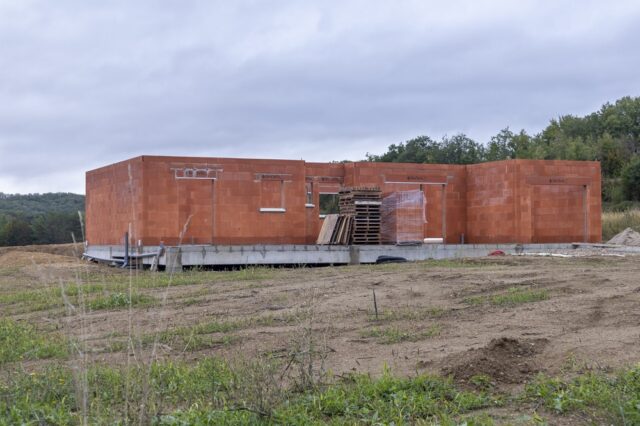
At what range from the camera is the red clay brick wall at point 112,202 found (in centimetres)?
2575

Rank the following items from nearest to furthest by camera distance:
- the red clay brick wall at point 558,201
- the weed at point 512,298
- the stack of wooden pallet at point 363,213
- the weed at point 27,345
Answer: the weed at point 27,345
the weed at point 512,298
the stack of wooden pallet at point 363,213
the red clay brick wall at point 558,201

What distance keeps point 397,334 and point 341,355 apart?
108cm

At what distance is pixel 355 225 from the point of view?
83.4ft

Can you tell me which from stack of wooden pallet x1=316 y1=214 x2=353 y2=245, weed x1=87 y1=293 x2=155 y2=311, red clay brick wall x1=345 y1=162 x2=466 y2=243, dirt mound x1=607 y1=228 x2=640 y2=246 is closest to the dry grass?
dirt mound x1=607 y1=228 x2=640 y2=246

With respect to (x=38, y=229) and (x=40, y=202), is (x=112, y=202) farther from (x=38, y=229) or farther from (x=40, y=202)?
(x=40, y=202)

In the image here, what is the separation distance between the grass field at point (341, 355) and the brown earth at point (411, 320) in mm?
33

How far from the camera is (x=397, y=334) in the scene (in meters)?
9.00

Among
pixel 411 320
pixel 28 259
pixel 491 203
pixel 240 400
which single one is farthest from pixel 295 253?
pixel 240 400

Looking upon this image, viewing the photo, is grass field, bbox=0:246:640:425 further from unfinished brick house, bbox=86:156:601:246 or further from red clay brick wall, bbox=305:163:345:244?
red clay brick wall, bbox=305:163:345:244

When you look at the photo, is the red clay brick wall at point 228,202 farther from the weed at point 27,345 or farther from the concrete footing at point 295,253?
the weed at point 27,345

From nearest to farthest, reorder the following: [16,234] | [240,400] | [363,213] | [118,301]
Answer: [240,400] → [118,301] → [363,213] → [16,234]

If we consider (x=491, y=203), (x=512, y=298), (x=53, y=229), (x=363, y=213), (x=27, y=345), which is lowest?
(x=27, y=345)

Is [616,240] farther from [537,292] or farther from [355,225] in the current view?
[537,292]

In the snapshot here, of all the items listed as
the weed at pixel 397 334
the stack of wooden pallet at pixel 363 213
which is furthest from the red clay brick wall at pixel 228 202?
the weed at pixel 397 334
